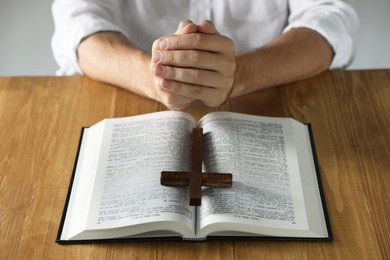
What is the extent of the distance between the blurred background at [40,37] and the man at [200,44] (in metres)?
0.73

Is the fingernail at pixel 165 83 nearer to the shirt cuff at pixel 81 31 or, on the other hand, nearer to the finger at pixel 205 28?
the finger at pixel 205 28

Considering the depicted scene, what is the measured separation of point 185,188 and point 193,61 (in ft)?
0.83

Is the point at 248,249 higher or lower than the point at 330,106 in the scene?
lower

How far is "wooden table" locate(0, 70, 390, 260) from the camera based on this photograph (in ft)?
3.03

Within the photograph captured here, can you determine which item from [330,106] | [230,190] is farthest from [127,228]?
[330,106]

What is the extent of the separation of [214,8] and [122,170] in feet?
2.04

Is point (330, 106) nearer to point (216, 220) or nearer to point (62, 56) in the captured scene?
point (216, 220)

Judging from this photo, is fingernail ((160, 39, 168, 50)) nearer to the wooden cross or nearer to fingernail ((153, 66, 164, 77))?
fingernail ((153, 66, 164, 77))

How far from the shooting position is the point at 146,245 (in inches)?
36.6

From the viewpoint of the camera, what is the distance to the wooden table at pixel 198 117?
0.92m

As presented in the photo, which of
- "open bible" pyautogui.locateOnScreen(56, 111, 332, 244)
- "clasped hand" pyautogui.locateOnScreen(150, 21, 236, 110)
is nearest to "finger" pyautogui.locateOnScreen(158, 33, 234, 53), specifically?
"clasped hand" pyautogui.locateOnScreen(150, 21, 236, 110)

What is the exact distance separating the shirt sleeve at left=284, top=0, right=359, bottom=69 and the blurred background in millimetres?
806

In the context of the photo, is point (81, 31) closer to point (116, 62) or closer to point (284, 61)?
point (116, 62)

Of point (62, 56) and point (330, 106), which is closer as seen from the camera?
point (330, 106)
